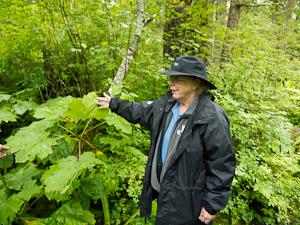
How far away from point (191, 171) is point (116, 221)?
1720 millimetres

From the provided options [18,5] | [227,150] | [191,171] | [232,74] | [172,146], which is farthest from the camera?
[232,74]

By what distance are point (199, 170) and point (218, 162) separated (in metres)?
0.23

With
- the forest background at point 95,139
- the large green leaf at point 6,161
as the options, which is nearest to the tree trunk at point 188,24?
the forest background at point 95,139

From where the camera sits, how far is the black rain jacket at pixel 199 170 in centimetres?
162

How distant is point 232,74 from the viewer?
4.50m

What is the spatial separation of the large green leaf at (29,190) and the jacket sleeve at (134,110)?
1.43 m

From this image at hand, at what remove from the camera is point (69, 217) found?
214cm

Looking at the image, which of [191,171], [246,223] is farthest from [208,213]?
[246,223]

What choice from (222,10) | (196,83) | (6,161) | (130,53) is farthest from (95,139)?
(222,10)

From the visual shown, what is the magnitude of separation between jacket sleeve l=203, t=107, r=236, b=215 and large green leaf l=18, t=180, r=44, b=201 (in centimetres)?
212

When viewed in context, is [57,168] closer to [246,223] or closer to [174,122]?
[174,122]

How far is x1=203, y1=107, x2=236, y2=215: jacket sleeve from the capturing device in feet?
5.26

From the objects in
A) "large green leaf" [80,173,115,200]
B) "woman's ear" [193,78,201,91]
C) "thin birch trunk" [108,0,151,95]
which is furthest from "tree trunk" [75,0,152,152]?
"woman's ear" [193,78,201,91]

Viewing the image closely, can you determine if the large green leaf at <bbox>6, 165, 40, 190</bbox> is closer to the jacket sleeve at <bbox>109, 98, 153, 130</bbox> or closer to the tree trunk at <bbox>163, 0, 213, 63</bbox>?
the jacket sleeve at <bbox>109, 98, 153, 130</bbox>
